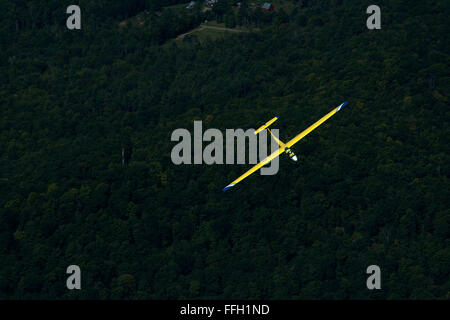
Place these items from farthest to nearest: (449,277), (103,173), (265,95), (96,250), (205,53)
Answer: (205,53) < (265,95) < (103,173) < (96,250) < (449,277)

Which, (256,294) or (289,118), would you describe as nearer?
(256,294)

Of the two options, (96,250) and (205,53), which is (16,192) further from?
(205,53)

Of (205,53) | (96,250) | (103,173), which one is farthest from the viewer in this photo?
(205,53)

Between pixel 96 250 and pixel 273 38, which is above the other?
pixel 273 38


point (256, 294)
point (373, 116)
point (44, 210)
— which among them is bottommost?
point (256, 294)

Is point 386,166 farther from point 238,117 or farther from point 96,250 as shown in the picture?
point 96,250

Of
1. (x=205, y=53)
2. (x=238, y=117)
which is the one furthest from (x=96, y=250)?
(x=205, y=53)

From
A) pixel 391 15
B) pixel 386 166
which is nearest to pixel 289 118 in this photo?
pixel 386 166
